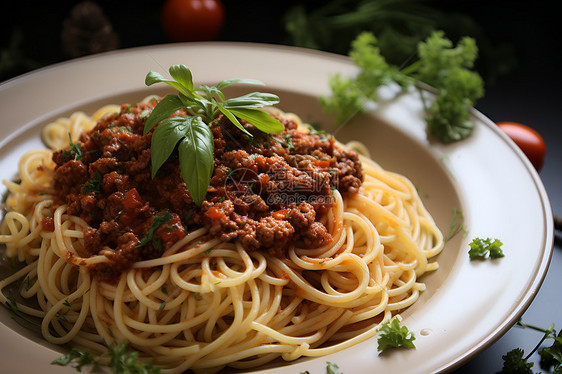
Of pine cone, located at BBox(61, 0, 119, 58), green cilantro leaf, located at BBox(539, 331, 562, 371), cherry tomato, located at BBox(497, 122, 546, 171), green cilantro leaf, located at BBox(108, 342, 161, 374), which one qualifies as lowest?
green cilantro leaf, located at BBox(108, 342, 161, 374)

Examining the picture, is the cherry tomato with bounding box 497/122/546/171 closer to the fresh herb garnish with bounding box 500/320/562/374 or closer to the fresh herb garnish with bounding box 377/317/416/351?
the fresh herb garnish with bounding box 500/320/562/374

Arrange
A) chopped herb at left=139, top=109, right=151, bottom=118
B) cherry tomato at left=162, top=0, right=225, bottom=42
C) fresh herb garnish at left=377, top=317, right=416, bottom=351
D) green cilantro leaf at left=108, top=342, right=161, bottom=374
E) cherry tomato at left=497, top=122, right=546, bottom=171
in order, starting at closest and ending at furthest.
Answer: green cilantro leaf at left=108, top=342, right=161, bottom=374 < fresh herb garnish at left=377, top=317, right=416, bottom=351 < chopped herb at left=139, top=109, right=151, bottom=118 < cherry tomato at left=497, top=122, right=546, bottom=171 < cherry tomato at left=162, top=0, right=225, bottom=42

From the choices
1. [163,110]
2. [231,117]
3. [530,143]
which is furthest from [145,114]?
[530,143]

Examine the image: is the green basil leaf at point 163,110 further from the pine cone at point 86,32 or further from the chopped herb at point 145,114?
the pine cone at point 86,32

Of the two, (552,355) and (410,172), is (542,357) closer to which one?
(552,355)

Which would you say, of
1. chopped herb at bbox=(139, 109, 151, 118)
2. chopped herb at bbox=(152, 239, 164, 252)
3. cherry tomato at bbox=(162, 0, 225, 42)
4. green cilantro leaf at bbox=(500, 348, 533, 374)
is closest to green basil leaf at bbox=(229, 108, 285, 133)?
chopped herb at bbox=(139, 109, 151, 118)

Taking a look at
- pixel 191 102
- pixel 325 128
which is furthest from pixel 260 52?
pixel 191 102
